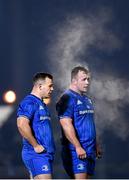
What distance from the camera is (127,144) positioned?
6074 millimetres

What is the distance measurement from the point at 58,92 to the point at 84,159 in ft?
6.39

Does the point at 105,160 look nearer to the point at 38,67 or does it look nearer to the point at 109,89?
the point at 109,89

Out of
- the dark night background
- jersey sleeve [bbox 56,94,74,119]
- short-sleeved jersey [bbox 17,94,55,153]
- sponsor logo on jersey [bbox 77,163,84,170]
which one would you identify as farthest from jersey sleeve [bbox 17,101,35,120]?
the dark night background

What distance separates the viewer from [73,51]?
20.4 feet

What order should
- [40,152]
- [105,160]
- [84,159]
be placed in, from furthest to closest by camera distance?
1. [105,160]
2. [84,159]
3. [40,152]

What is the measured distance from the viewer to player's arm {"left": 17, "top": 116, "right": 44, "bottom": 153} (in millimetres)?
3965

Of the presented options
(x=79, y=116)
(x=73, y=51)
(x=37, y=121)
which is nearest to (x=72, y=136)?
(x=79, y=116)

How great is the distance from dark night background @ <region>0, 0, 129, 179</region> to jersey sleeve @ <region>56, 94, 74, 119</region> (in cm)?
173

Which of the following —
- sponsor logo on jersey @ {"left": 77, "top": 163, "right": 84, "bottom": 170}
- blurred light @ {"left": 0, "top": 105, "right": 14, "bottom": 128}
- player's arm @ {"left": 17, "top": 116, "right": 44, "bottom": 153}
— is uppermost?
blurred light @ {"left": 0, "top": 105, "right": 14, "bottom": 128}

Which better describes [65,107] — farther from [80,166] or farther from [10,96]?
[10,96]

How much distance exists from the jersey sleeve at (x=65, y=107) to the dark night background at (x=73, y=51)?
68.3 inches

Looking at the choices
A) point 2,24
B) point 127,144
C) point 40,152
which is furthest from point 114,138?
point 40,152

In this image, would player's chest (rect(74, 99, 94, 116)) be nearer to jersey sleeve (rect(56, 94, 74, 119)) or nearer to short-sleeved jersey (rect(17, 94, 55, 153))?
jersey sleeve (rect(56, 94, 74, 119))

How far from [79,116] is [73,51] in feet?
6.51
